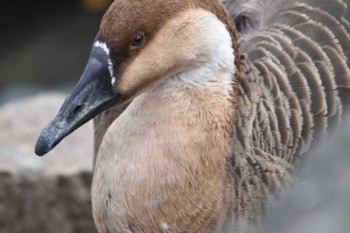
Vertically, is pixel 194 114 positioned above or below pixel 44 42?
above

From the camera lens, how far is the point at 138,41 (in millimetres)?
3900

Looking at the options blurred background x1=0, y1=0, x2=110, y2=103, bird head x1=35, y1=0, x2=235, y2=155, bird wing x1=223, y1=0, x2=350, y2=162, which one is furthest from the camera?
blurred background x1=0, y1=0, x2=110, y2=103

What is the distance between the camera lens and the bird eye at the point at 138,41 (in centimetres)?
389

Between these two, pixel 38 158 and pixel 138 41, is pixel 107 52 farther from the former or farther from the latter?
pixel 38 158

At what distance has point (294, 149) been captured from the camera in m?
4.09

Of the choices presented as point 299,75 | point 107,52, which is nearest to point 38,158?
point 107,52

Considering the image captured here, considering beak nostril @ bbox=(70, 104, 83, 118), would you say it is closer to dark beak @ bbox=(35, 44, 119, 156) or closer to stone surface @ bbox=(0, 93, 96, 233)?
dark beak @ bbox=(35, 44, 119, 156)

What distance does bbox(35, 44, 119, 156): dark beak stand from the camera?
12.8 ft

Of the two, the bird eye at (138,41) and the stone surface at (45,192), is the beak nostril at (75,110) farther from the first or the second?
the stone surface at (45,192)

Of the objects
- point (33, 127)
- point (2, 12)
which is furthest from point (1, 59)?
point (33, 127)

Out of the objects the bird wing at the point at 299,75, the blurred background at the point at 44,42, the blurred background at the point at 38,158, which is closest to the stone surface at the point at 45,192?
the blurred background at the point at 38,158

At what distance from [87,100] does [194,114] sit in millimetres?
518

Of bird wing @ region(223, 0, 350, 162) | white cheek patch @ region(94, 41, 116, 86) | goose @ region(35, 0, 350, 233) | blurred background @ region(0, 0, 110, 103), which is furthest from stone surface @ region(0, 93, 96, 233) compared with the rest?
blurred background @ region(0, 0, 110, 103)

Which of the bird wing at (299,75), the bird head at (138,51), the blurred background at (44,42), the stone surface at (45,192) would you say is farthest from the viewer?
the blurred background at (44,42)
